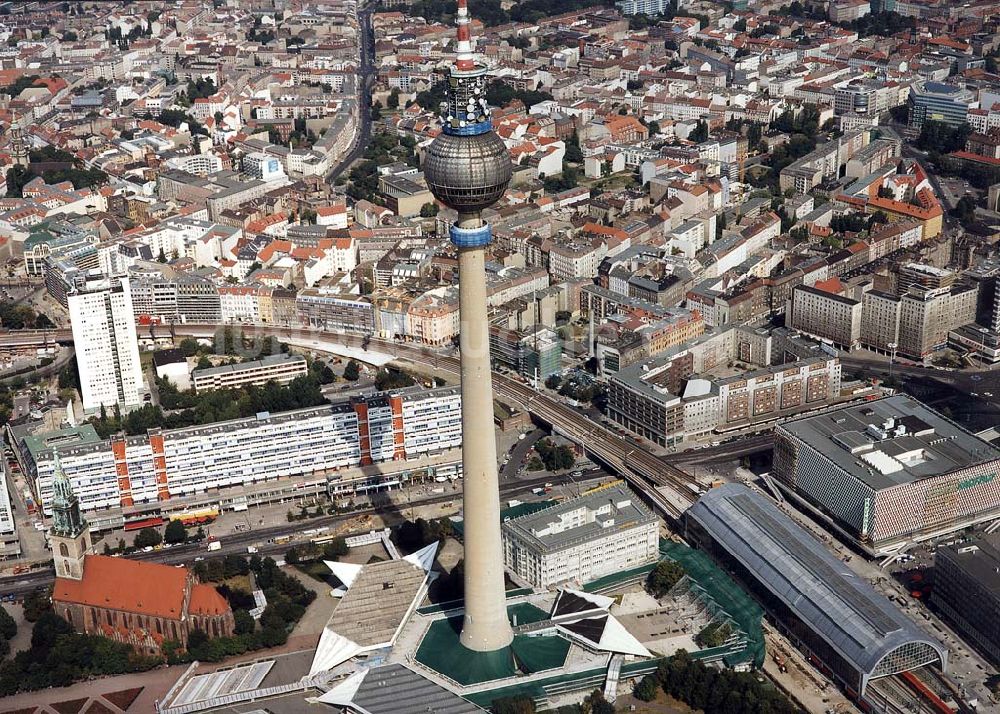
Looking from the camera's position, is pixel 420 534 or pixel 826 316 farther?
pixel 826 316

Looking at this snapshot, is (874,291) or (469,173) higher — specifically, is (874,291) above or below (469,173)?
below

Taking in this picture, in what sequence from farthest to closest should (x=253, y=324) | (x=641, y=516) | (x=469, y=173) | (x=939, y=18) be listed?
(x=939, y=18), (x=253, y=324), (x=641, y=516), (x=469, y=173)

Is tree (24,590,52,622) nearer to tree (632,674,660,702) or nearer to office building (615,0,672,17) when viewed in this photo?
tree (632,674,660,702)

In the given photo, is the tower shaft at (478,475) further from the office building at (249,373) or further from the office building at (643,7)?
the office building at (643,7)

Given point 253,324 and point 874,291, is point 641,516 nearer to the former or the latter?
point 874,291

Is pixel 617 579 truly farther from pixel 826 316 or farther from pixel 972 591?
pixel 826 316

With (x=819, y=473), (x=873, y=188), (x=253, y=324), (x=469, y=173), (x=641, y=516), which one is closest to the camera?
(x=469, y=173)

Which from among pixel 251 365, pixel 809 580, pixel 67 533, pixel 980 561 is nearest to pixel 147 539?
pixel 67 533

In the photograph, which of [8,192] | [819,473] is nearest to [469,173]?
[819,473]
